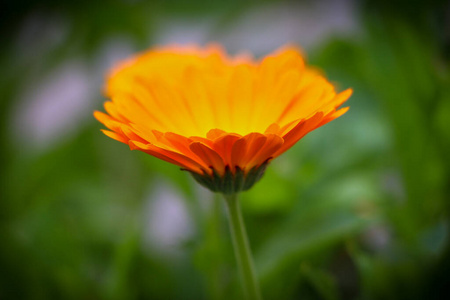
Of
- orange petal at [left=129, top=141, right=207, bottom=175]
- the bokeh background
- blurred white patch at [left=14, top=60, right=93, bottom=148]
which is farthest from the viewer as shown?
blurred white patch at [left=14, top=60, right=93, bottom=148]

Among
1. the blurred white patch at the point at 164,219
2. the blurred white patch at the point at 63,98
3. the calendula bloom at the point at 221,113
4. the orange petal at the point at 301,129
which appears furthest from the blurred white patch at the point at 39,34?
the orange petal at the point at 301,129

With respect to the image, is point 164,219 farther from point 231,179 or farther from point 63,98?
point 231,179

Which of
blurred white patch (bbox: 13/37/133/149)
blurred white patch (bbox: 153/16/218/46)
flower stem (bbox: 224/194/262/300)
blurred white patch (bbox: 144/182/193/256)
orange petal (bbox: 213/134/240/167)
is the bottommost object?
flower stem (bbox: 224/194/262/300)

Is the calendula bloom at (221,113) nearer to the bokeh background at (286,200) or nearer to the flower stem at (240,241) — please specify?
the flower stem at (240,241)

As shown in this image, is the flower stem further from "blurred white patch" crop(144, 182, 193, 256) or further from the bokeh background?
"blurred white patch" crop(144, 182, 193, 256)

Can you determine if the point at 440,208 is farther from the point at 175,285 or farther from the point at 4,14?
the point at 4,14

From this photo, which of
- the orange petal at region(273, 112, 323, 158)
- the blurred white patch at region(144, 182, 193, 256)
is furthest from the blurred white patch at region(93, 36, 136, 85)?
the orange petal at region(273, 112, 323, 158)
